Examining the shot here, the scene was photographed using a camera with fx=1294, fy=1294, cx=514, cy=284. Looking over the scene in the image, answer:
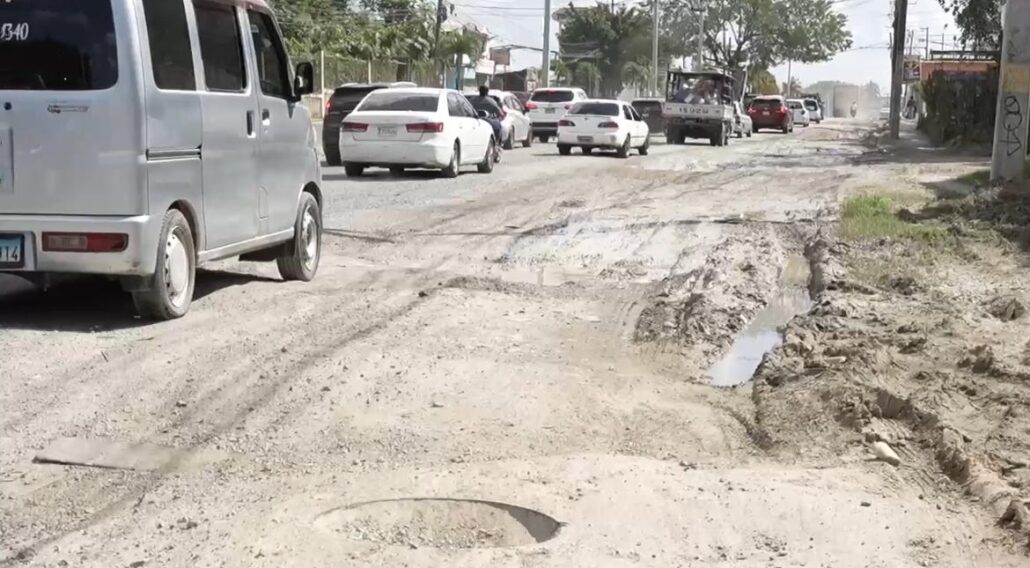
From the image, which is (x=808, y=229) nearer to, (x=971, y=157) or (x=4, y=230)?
(x=4, y=230)

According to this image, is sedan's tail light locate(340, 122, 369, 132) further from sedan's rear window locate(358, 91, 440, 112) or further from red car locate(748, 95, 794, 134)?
red car locate(748, 95, 794, 134)

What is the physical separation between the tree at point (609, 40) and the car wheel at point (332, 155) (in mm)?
73114

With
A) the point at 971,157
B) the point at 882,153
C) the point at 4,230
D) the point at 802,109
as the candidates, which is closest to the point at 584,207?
the point at 4,230

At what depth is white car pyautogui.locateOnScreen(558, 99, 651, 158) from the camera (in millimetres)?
30578

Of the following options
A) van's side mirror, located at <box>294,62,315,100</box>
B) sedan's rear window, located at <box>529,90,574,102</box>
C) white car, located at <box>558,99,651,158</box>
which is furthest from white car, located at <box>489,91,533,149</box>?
van's side mirror, located at <box>294,62,315,100</box>

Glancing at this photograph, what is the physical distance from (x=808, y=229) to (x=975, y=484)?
9.61 m

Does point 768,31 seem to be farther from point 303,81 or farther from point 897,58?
point 303,81

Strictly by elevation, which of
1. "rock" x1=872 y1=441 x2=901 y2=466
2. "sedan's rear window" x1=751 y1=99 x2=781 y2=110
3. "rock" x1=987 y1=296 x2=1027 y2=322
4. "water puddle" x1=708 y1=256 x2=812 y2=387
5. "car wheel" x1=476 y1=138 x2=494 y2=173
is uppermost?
"sedan's rear window" x1=751 y1=99 x2=781 y2=110

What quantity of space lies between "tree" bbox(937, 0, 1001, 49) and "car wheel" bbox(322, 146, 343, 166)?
18873mm

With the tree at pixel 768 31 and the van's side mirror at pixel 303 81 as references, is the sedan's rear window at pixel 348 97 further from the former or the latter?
the tree at pixel 768 31

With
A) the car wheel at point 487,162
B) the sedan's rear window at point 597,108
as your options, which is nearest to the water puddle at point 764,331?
the car wheel at point 487,162

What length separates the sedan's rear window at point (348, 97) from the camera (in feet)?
79.0

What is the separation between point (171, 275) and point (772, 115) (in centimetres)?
5094

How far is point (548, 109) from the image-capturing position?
135ft
